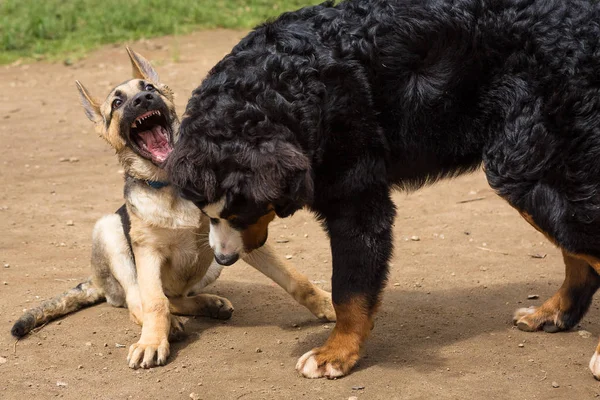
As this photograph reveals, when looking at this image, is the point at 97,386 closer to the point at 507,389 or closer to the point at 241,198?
the point at 241,198

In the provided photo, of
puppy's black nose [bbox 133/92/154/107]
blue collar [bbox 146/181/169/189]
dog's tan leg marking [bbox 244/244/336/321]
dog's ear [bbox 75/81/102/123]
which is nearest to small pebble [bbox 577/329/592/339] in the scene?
dog's tan leg marking [bbox 244/244/336/321]

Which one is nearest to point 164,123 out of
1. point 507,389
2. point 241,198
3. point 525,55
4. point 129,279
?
point 129,279

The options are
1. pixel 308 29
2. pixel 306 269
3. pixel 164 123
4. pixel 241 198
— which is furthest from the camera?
pixel 306 269

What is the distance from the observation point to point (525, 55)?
4949 millimetres

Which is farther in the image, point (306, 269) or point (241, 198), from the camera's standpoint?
point (306, 269)

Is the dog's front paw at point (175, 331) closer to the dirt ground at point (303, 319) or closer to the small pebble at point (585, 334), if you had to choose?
the dirt ground at point (303, 319)

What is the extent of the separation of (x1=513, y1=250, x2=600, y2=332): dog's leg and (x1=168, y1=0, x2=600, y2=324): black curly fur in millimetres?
722

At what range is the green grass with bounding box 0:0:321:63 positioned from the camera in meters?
14.6

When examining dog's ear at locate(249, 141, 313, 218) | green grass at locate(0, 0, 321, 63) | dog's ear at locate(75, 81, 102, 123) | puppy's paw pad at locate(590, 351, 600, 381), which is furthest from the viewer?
green grass at locate(0, 0, 321, 63)

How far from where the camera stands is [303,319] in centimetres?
604

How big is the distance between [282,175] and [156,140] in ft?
5.68

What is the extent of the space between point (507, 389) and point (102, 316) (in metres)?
2.78

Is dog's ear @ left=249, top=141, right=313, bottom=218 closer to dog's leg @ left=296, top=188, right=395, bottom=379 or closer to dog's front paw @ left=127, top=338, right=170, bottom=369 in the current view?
dog's leg @ left=296, top=188, right=395, bottom=379

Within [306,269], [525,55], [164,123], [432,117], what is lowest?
[306,269]
